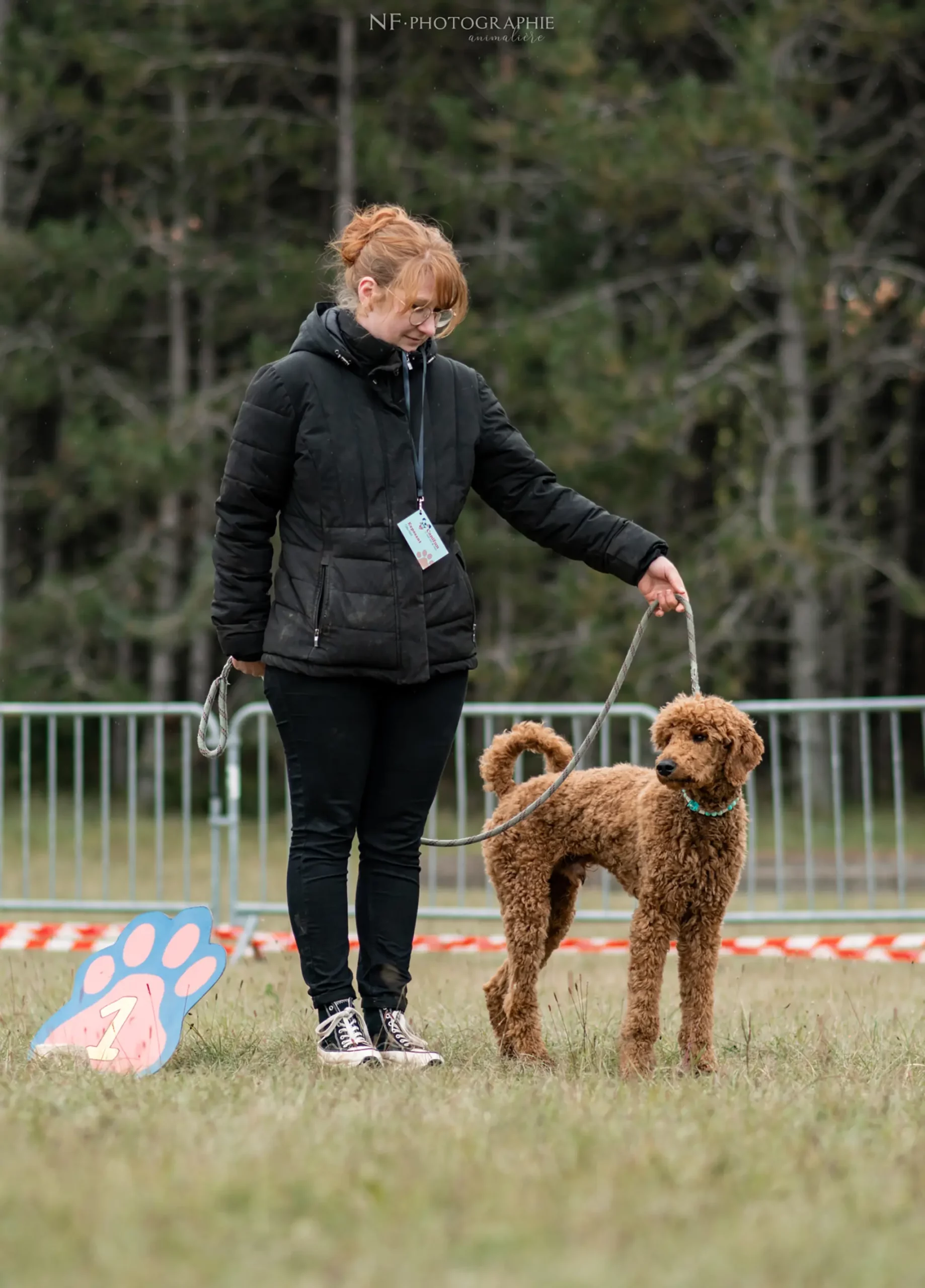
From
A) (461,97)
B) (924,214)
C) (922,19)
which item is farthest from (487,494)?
(924,214)

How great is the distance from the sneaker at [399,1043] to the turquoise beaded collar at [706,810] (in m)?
0.89

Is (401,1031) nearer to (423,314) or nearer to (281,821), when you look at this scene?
(423,314)

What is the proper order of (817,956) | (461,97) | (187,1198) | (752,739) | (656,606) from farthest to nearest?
(461,97) → (817,956) → (656,606) → (752,739) → (187,1198)

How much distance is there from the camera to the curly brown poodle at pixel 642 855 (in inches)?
155

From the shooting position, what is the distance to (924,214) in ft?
58.4

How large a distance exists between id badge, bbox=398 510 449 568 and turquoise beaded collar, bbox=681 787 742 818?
84 cm

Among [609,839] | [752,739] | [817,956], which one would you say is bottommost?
[817,956]

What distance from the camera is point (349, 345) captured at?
4.03m

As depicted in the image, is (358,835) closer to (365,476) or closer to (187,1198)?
(365,476)

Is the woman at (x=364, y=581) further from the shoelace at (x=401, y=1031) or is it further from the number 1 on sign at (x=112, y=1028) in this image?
the number 1 on sign at (x=112, y=1028)

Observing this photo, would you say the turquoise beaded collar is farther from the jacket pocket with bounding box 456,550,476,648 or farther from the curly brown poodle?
the jacket pocket with bounding box 456,550,476,648

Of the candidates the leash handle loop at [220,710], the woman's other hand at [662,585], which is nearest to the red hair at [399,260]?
the woman's other hand at [662,585]

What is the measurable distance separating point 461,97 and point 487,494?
1366 centimetres

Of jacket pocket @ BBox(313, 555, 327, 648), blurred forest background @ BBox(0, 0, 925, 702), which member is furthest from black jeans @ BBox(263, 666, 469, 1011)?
blurred forest background @ BBox(0, 0, 925, 702)
